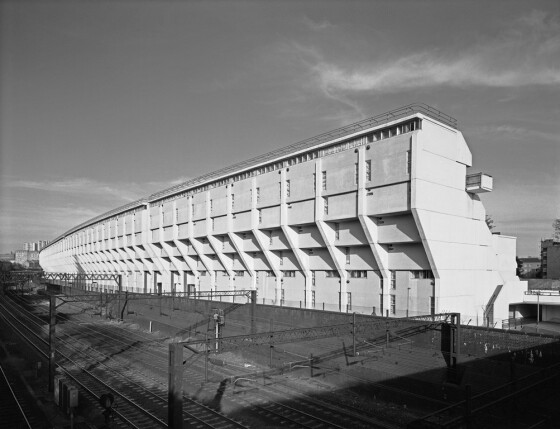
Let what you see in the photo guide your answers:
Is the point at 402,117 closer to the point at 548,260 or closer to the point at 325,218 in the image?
the point at 325,218

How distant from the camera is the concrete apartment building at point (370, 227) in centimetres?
3038

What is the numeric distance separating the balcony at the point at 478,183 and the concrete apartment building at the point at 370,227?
80mm

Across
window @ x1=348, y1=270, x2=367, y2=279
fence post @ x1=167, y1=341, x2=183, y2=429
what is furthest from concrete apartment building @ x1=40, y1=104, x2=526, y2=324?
fence post @ x1=167, y1=341, x2=183, y2=429

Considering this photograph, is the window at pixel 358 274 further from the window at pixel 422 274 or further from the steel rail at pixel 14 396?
the steel rail at pixel 14 396

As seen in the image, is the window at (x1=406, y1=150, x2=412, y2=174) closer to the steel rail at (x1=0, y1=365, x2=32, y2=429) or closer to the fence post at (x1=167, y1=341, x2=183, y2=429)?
the fence post at (x1=167, y1=341, x2=183, y2=429)

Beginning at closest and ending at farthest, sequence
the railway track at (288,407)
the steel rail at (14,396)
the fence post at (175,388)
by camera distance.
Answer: the fence post at (175,388) < the steel rail at (14,396) < the railway track at (288,407)

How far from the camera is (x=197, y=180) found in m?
56.6

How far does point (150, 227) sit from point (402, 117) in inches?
1889

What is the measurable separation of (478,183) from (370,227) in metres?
8.83

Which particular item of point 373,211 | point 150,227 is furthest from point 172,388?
point 150,227

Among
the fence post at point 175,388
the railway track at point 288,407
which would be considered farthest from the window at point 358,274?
the fence post at point 175,388

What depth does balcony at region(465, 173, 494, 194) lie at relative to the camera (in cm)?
3244

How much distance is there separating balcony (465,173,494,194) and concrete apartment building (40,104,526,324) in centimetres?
8

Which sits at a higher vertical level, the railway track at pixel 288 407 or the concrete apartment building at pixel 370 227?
the concrete apartment building at pixel 370 227
